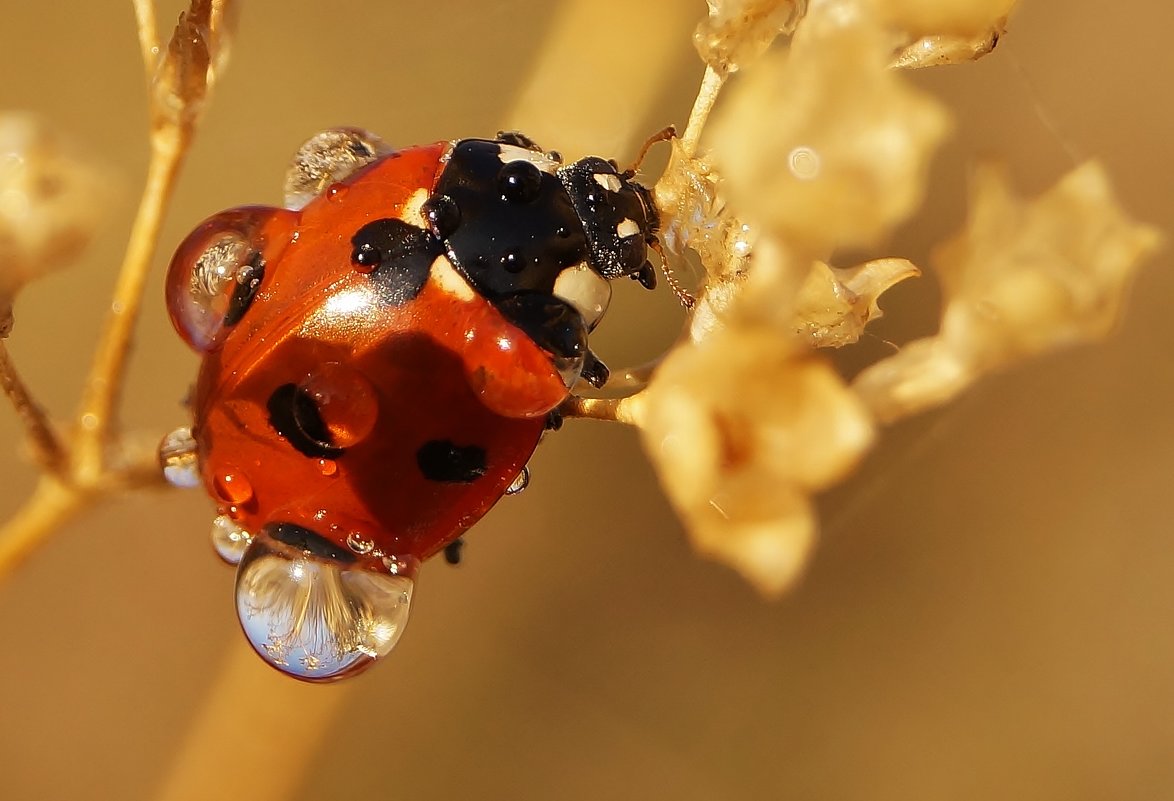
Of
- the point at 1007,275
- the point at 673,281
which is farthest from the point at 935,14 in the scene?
the point at 673,281

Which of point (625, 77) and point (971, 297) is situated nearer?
point (971, 297)

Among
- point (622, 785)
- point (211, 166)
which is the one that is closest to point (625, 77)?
point (211, 166)

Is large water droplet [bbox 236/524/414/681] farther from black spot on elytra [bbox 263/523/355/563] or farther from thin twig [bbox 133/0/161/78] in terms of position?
thin twig [bbox 133/0/161/78]

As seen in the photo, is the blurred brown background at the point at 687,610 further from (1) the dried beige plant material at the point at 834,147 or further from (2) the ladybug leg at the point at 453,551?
(1) the dried beige plant material at the point at 834,147

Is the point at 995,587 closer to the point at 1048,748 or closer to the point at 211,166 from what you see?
the point at 1048,748

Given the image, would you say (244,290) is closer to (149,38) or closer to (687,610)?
(149,38)

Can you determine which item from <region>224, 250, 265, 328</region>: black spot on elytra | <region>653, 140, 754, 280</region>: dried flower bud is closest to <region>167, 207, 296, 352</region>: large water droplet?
<region>224, 250, 265, 328</region>: black spot on elytra
